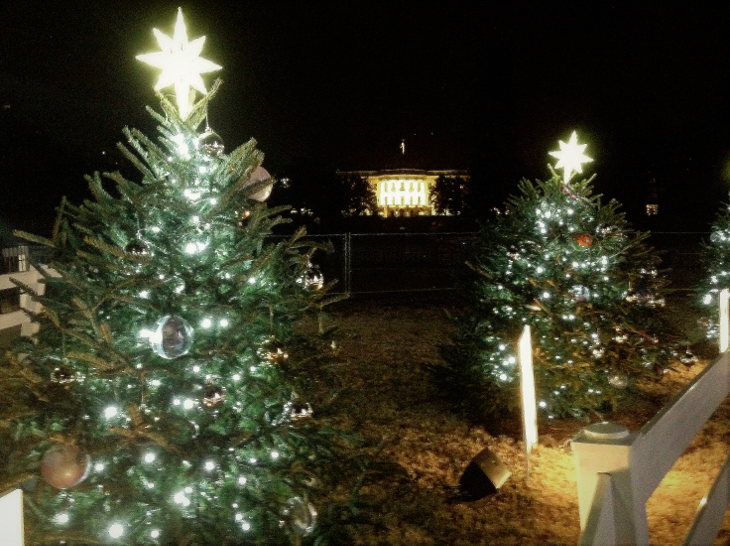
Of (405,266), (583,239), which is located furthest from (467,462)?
(405,266)

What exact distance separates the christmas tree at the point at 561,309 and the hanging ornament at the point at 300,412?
354 cm

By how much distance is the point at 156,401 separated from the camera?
324cm

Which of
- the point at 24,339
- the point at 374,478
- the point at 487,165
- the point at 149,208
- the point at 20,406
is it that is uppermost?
the point at 487,165

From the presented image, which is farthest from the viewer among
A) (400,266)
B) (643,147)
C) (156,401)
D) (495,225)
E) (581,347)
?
(643,147)

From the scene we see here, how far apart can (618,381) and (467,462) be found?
184 centimetres

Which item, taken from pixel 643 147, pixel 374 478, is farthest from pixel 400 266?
pixel 643 147

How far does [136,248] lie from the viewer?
3.23 meters

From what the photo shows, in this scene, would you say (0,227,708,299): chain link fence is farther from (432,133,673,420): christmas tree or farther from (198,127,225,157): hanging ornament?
(198,127,225,157): hanging ornament

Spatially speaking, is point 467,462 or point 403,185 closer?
point 467,462

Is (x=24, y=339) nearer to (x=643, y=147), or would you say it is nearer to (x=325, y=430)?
(x=325, y=430)

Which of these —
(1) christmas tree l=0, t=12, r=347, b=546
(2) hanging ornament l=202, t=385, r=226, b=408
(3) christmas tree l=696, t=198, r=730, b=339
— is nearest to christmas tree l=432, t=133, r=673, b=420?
(1) christmas tree l=0, t=12, r=347, b=546

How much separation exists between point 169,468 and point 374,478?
112 centimetres

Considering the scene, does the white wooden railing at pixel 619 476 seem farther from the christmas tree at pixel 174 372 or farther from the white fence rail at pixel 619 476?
the christmas tree at pixel 174 372

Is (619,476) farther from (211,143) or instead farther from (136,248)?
(211,143)
